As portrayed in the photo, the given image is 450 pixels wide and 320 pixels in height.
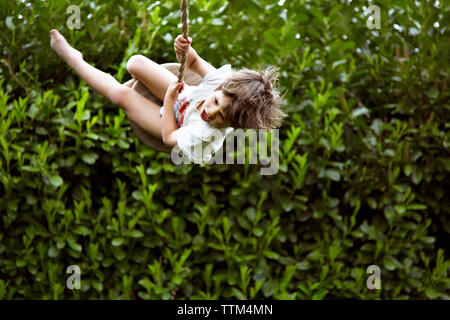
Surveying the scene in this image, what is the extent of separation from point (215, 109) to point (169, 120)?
0.19 meters

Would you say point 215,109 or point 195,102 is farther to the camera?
point 195,102

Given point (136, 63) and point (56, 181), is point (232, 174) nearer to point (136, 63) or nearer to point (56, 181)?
point (56, 181)

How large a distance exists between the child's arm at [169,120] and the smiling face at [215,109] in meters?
0.11

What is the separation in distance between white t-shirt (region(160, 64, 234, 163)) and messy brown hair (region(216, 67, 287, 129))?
81mm

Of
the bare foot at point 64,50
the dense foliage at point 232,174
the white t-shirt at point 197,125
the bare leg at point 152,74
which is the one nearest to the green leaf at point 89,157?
the dense foliage at point 232,174

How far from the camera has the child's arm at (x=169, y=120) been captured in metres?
2.13

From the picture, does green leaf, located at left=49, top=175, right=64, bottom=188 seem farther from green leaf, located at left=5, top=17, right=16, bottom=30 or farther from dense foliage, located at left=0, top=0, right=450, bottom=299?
green leaf, located at left=5, top=17, right=16, bottom=30

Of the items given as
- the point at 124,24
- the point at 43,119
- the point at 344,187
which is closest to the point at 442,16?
the point at 344,187

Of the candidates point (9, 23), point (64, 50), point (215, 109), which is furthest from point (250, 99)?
point (9, 23)

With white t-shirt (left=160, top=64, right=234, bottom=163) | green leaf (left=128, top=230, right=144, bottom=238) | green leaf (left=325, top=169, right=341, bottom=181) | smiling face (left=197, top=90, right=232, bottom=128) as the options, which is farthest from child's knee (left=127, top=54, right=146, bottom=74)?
green leaf (left=325, top=169, right=341, bottom=181)

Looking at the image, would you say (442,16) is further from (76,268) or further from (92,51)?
(76,268)

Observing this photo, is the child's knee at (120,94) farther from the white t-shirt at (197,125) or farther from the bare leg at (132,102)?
the white t-shirt at (197,125)

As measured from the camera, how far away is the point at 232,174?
3639mm
